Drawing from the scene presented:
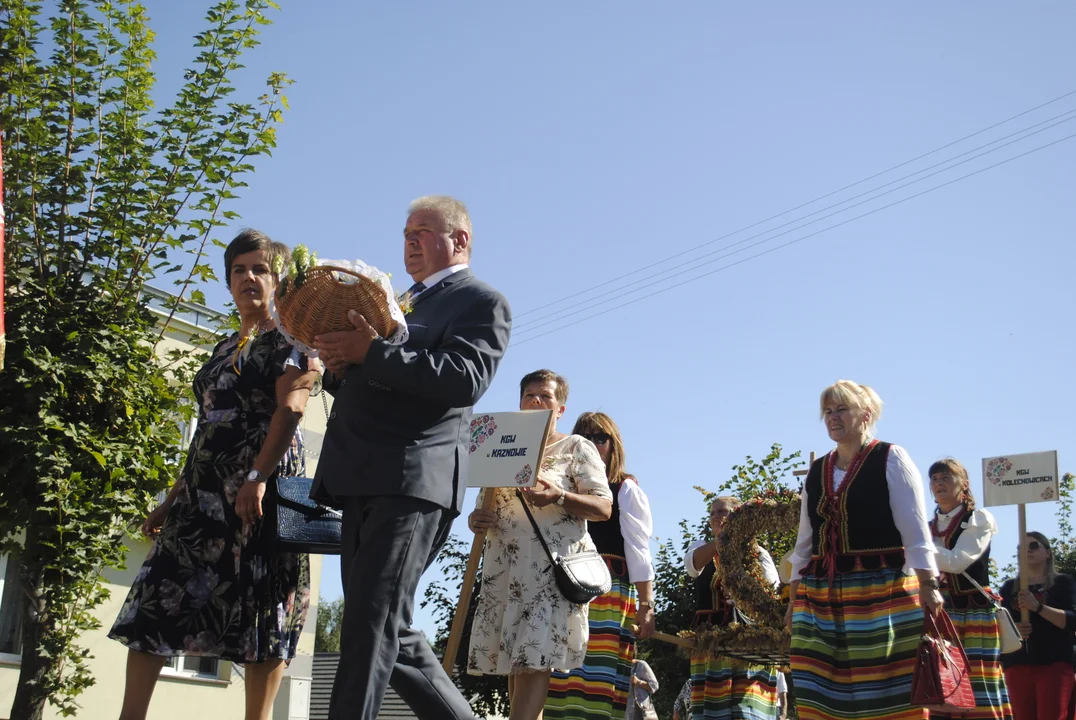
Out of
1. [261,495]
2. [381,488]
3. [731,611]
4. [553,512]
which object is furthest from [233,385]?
[731,611]

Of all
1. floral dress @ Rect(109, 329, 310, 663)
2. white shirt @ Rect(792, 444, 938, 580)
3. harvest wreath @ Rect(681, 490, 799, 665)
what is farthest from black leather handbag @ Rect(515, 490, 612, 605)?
harvest wreath @ Rect(681, 490, 799, 665)

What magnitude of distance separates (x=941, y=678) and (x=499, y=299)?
10.1 feet

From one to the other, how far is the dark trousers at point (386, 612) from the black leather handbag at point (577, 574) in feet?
6.31

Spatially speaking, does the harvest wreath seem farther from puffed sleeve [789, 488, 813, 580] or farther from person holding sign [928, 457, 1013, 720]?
puffed sleeve [789, 488, 813, 580]

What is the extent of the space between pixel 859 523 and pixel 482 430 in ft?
7.04

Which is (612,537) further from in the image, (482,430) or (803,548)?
(482,430)

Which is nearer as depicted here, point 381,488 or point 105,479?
point 381,488

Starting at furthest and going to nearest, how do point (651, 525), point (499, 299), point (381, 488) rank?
point (651, 525), point (499, 299), point (381, 488)

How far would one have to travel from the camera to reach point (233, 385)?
191 inches

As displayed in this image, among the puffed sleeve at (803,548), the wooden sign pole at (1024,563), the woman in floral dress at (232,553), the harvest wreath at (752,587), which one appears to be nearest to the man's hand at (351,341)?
the woman in floral dress at (232,553)

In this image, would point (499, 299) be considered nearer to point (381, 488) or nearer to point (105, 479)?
point (381, 488)

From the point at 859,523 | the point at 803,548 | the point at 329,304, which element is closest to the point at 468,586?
the point at 803,548

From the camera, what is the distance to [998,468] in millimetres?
10000

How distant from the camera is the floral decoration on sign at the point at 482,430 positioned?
634 centimetres
